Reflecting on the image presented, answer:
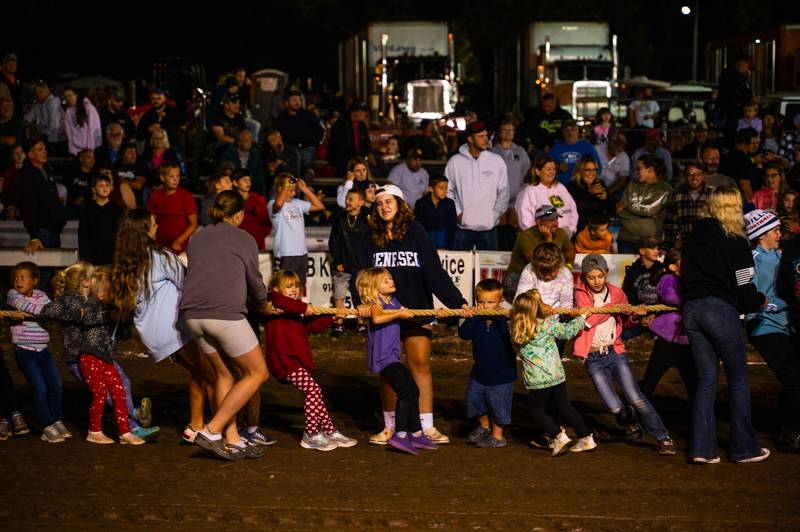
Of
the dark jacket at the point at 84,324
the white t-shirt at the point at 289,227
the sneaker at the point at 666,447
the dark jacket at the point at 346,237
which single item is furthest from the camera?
the white t-shirt at the point at 289,227

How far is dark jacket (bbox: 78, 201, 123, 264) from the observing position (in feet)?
47.3

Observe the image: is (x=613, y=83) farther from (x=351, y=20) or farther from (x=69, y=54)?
(x=351, y=20)

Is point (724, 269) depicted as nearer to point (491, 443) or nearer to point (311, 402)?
point (491, 443)

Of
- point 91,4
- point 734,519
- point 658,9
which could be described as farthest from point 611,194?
point 658,9

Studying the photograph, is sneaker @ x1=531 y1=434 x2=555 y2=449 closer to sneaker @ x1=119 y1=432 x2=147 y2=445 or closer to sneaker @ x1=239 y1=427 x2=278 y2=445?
sneaker @ x1=239 y1=427 x2=278 y2=445

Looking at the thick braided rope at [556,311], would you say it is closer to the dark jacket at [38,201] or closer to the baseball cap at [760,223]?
the baseball cap at [760,223]

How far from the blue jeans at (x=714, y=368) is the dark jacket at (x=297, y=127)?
34.6ft

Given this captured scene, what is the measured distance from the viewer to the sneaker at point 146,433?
10.1 metres

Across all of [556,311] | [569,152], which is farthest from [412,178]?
[556,311]

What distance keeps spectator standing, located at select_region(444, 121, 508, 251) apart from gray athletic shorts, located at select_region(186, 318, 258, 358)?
6.83 metres

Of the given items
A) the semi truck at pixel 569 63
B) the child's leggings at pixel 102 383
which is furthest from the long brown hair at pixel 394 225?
the semi truck at pixel 569 63

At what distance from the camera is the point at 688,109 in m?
25.6

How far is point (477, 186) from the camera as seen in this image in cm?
1573

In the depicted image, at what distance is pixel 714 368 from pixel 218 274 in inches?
145
